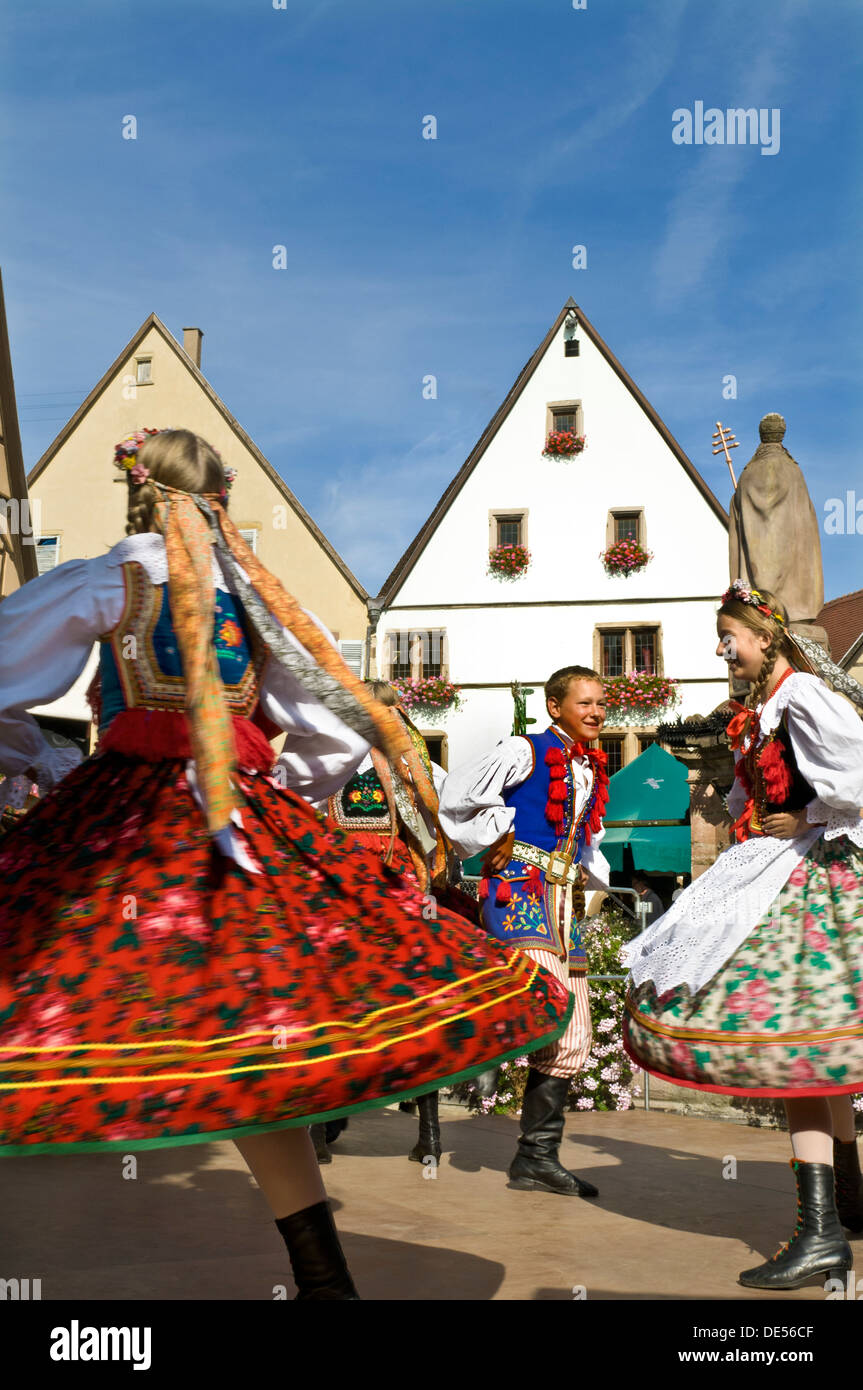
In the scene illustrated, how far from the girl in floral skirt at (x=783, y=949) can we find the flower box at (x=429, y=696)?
20.8 metres

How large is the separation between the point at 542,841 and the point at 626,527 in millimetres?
20711

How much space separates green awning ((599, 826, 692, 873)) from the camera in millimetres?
15789

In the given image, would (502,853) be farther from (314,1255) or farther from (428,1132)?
(314,1255)

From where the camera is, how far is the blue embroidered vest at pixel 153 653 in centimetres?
291

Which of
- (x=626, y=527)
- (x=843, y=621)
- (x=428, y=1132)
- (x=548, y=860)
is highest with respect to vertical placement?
(x=626, y=527)

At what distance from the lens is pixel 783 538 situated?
8180 millimetres

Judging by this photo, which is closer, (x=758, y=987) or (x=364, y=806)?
(x=758, y=987)

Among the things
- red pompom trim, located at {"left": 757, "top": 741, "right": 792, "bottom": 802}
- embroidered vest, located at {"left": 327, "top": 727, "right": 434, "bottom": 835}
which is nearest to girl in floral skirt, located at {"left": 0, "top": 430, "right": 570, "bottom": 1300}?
red pompom trim, located at {"left": 757, "top": 741, "right": 792, "bottom": 802}

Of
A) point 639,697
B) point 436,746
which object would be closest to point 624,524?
point 639,697

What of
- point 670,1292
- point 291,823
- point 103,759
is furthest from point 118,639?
point 670,1292

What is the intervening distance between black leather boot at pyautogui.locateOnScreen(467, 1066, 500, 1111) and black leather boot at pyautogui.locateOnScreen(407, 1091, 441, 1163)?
4.09 feet

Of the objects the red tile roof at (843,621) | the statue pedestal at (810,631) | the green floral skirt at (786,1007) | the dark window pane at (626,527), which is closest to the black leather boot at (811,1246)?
the green floral skirt at (786,1007)

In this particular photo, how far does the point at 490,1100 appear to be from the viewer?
7586 mm

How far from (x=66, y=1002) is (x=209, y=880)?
372 millimetres
